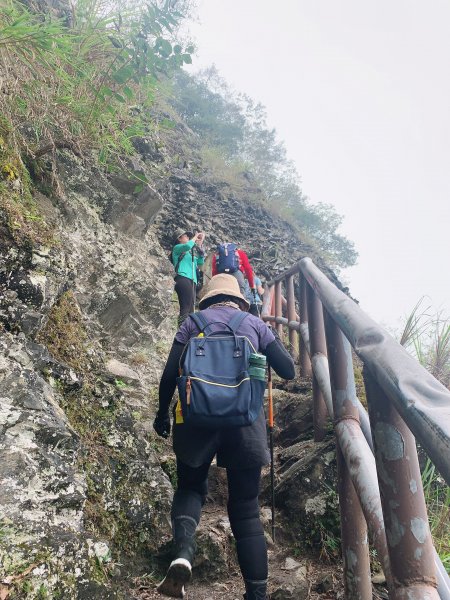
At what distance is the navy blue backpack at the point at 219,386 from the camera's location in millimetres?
2169

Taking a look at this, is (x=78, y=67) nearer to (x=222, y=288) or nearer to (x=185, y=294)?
(x=222, y=288)

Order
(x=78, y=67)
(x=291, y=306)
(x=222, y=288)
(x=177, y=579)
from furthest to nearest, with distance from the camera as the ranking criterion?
(x=291, y=306), (x=78, y=67), (x=222, y=288), (x=177, y=579)

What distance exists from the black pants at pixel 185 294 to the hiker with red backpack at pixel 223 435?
358 cm

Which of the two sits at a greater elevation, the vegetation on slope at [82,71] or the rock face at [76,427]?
the vegetation on slope at [82,71]

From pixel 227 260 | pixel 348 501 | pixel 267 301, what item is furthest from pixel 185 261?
pixel 348 501

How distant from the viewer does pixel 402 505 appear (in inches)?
40.4

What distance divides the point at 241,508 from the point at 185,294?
13.7 feet

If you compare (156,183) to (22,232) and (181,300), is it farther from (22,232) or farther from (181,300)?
(22,232)

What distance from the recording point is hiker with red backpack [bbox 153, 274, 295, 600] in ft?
7.06

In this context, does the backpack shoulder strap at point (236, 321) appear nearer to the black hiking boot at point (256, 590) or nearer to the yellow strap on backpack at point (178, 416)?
the yellow strap on backpack at point (178, 416)

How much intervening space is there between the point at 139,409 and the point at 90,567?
2319 mm

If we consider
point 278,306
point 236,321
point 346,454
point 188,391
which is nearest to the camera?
point 346,454

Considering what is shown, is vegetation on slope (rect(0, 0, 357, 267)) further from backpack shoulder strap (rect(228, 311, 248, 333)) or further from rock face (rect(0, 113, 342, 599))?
backpack shoulder strap (rect(228, 311, 248, 333))

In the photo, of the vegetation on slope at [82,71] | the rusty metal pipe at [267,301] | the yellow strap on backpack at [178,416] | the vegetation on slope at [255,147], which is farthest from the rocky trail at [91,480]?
the vegetation on slope at [255,147]
